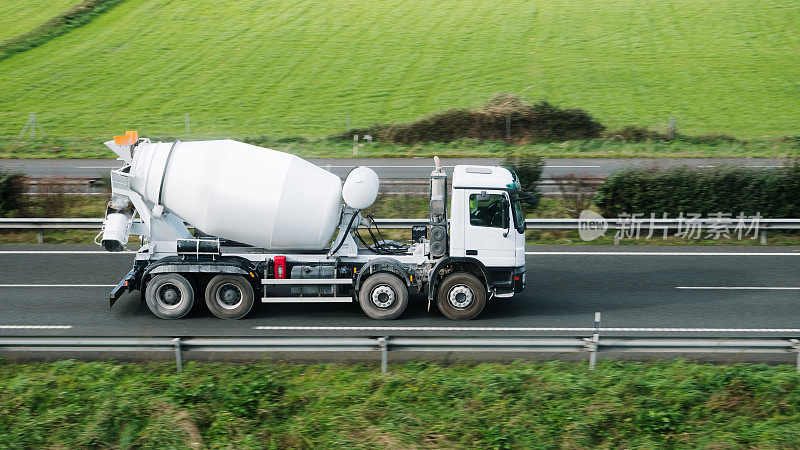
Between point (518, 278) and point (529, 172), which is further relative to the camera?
point (529, 172)

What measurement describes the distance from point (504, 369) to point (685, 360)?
2643 millimetres

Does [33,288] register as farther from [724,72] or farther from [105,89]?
[724,72]

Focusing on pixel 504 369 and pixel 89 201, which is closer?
pixel 504 369

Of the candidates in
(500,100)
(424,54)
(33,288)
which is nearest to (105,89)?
(424,54)

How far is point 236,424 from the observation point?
9.48 metres

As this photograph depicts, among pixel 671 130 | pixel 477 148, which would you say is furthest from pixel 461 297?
pixel 671 130

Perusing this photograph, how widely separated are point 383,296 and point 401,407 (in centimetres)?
353

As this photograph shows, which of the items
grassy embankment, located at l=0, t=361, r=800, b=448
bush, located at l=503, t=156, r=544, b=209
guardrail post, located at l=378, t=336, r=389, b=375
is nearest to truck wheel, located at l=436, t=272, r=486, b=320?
grassy embankment, located at l=0, t=361, r=800, b=448

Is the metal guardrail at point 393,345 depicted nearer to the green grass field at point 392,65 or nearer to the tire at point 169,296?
the tire at point 169,296

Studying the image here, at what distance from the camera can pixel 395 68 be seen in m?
35.7

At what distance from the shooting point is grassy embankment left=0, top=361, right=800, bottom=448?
928cm

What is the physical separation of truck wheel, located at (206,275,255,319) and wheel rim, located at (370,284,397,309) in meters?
2.13

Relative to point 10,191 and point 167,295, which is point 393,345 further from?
point 10,191

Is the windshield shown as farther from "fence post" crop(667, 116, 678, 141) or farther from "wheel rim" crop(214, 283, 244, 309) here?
"fence post" crop(667, 116, 678, 141)
